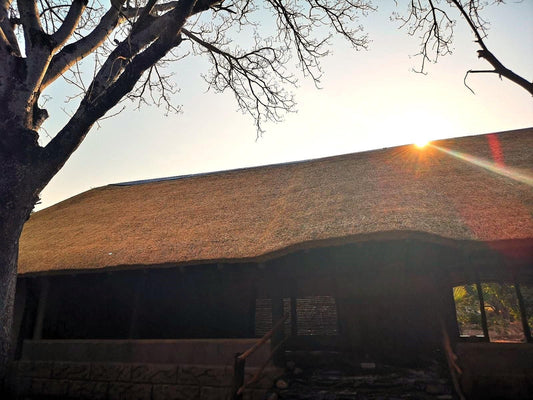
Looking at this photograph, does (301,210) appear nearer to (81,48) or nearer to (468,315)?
(81,48)

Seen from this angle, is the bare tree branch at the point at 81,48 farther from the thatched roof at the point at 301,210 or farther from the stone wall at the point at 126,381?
the stone wall at the point at 126,381

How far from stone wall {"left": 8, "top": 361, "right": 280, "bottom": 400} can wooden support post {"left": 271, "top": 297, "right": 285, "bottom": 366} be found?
0.36 m

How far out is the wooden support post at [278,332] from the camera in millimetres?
6102

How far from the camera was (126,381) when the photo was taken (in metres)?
6.52

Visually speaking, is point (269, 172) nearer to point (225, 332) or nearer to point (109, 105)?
point (225, 332)

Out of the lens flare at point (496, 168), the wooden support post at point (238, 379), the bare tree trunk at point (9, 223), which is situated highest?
the lens flare at point (496, 168)

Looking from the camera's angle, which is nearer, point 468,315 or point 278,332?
point 278,332

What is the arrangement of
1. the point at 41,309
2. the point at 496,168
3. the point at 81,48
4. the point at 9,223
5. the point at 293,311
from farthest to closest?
the point at 41,309 < the point at 496,168 < the point at 293,311 < the point at 81,48 < the point at 9,223

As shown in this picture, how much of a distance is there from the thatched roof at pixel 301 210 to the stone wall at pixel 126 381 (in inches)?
79.8

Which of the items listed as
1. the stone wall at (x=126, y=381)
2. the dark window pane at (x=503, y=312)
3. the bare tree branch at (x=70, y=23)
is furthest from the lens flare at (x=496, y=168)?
the dark window pane at (x=503, y=312)

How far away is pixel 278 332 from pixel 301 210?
2322 millimetres

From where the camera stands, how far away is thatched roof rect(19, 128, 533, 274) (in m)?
5.21

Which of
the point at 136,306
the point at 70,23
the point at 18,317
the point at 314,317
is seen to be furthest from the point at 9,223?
the point at 314,317

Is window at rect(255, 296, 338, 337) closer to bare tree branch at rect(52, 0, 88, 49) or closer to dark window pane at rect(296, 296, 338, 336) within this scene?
dark window pane at rect(296, 296, 338, 336)
